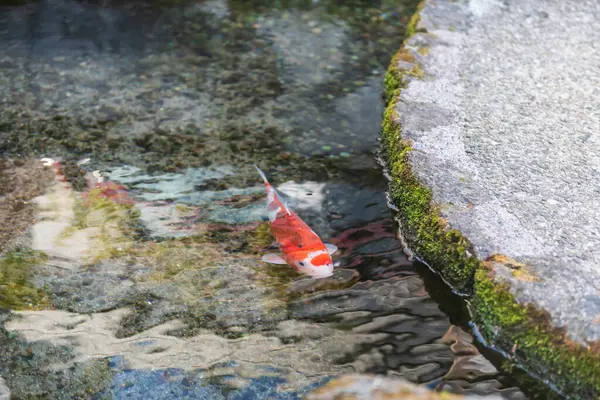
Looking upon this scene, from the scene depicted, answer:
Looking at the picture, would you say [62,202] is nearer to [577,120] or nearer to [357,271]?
[357,271]

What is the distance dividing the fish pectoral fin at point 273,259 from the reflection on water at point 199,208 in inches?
2.7

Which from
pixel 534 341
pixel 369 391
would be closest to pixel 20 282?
pixel 369 391

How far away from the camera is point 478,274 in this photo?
129 inches

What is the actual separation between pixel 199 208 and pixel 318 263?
1041mm

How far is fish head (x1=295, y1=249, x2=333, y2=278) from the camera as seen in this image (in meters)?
3.67

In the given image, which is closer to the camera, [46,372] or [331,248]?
[46,372]

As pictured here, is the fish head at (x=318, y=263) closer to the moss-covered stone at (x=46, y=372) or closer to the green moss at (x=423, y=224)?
the green moss at (x=423, y=224)

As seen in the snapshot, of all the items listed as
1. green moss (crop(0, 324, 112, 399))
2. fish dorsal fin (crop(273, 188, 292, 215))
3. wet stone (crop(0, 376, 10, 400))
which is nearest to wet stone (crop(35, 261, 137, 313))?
green moss (crop(0, 324, 112, 399))

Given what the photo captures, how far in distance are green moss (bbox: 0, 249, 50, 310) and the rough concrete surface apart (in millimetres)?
2105

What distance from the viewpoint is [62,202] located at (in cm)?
436

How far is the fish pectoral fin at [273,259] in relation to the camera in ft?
12.4

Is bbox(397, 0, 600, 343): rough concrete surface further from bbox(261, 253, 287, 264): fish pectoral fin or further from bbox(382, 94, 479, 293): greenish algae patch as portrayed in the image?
bbox(261, 253, 287, 264): fish pectoral fin

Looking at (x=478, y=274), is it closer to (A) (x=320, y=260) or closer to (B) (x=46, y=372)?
(A) (x=320, y=260)

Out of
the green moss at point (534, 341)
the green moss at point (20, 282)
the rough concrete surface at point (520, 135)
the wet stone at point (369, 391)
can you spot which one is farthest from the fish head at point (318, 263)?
the green moss at point (20, 282)
